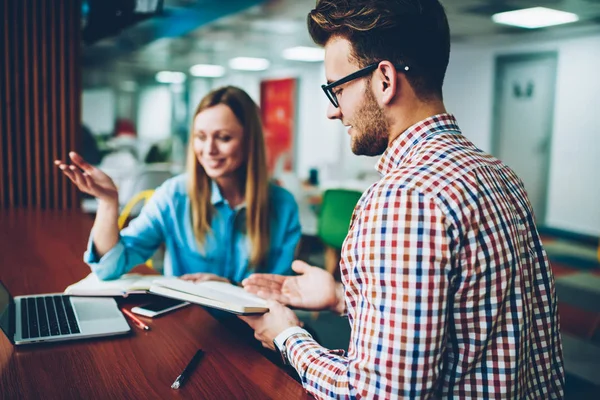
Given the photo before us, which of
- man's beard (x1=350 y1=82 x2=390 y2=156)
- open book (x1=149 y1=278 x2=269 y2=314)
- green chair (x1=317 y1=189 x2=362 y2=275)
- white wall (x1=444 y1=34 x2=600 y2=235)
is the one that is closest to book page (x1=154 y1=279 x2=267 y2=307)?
open book (x1=149 y1=278 x2=269 y2=314)

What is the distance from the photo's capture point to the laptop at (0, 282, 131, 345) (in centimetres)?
116

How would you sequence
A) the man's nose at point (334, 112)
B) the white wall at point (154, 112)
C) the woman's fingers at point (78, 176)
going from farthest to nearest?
the white wall at point (154, 112) < the woman's fingers at point (78, 176) < the man's nose at point (334, 112)

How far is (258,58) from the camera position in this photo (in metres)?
11.0

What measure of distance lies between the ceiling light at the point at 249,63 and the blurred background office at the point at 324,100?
5cm

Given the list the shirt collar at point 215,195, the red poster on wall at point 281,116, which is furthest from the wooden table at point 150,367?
the red poster on wall at point 281,116

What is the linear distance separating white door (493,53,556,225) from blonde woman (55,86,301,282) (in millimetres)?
6619

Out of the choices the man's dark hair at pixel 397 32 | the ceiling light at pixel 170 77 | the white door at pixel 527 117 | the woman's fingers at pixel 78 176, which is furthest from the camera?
the ceiling light at pixel 170 77

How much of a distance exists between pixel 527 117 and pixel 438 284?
7798 mm

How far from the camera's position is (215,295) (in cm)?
130

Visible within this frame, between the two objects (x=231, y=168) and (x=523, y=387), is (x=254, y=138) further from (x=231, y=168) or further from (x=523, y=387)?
(x=523, y=387)

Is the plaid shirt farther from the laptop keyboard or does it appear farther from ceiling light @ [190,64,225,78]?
ceiling light @ [190,64,225,78]

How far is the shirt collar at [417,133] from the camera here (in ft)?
3.17

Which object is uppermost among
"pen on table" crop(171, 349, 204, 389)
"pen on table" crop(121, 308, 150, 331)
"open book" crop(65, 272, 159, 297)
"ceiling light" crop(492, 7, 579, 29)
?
"ceiling light" crop(492, 7, 579, 29)

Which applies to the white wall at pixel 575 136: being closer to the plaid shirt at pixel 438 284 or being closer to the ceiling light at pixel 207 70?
the ceiling light at pixel 207 70
